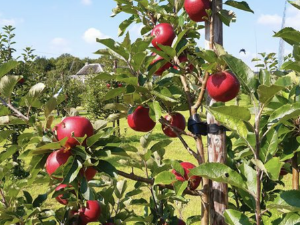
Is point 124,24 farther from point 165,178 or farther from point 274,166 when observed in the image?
point 274,166

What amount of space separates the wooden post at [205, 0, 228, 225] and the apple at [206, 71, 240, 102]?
0.09 m

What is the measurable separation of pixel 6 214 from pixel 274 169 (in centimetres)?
122

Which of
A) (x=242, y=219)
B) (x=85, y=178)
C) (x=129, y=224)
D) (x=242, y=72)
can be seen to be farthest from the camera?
(x=129, y=224)

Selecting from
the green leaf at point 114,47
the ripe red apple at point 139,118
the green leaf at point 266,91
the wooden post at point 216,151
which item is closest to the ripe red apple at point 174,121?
the ripe red apple at point 139,118

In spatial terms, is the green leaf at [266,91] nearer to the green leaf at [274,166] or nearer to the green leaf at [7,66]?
the green leaf at [274,166]

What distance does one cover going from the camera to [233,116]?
87cm

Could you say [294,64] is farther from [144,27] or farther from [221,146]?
[144,27]

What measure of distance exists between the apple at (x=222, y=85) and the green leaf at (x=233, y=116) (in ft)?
1.17

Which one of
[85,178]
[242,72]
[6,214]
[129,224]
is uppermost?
[242,72]

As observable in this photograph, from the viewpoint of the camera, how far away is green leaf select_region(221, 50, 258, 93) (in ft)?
2.92

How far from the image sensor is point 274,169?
928 mm

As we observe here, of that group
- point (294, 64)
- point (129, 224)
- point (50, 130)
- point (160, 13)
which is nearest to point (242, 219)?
point (294, 64)

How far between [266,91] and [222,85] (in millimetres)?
410

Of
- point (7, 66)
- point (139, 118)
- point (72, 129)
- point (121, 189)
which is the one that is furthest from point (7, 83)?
point (121, 189)
